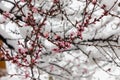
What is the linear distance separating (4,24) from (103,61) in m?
2.57

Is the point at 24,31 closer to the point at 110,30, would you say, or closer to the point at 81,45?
the point at 81,45

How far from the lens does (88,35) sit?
8500 mm

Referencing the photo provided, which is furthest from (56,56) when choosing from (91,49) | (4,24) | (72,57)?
(4,24)

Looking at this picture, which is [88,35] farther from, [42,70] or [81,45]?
[42,70]

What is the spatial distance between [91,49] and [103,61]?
76 centimetres

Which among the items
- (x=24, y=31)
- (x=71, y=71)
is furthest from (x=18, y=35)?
(x=71, y=71)

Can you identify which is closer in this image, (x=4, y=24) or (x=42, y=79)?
(x=4, y=24)

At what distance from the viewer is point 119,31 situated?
8492 millimetres

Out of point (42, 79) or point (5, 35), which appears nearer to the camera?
point (5, 35)

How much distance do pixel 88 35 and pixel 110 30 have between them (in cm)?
50

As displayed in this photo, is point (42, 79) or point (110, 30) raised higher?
point (110, 30)

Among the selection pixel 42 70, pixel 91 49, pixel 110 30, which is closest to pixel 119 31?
pixel 110 30

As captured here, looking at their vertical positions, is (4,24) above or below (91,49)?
above

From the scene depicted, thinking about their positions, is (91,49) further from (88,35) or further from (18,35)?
Result: (18,35)
